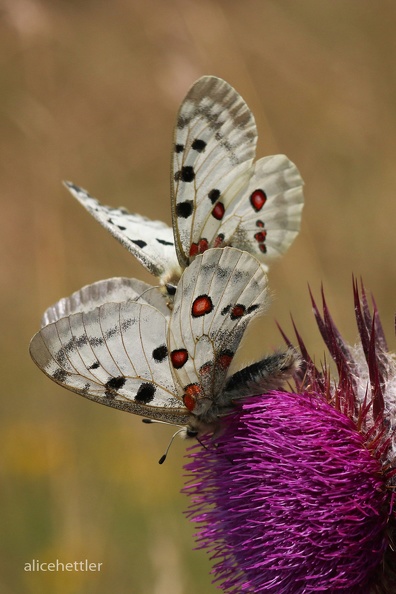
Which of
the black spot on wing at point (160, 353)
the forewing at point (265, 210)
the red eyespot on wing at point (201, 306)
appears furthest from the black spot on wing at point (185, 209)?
the black spot on wing at point (160, 353)

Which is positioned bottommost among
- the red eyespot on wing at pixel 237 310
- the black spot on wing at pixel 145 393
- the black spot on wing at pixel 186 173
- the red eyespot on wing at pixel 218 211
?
the black spot on wing at pixel 145 393

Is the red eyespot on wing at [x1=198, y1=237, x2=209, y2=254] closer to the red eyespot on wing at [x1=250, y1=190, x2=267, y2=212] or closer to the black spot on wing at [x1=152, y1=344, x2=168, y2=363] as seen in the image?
the red eyespot on wing at [x1=250, y1=190, x2=267, y2=212]

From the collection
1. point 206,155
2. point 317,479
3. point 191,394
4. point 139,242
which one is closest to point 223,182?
point 206,155

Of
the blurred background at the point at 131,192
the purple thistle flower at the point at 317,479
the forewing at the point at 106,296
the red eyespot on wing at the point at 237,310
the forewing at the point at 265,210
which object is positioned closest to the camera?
the purple thistle flower at the point at 317,479

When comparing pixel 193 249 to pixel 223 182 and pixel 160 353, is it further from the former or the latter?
pixel 160 353

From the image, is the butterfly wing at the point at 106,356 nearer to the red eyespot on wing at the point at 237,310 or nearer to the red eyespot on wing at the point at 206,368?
the red eyespot on wing at the point at 206,368
